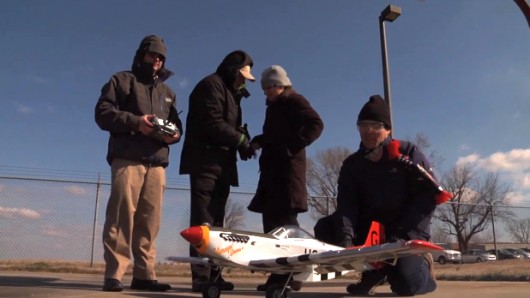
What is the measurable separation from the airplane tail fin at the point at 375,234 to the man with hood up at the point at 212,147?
43.4 inches

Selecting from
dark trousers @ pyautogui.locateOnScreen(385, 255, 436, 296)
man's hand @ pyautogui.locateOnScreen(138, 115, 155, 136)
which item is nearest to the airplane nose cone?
man's hand @ pyautogui.locateOnScreen(138, 115, 155, 136)

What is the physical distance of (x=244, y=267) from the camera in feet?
9.75

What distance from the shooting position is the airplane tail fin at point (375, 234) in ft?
10.2

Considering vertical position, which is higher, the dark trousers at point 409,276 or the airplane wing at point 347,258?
the airplane wing at point 347,258

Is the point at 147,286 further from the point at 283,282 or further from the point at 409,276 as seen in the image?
the point at 409,276

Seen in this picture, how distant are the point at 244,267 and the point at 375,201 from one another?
1130mm

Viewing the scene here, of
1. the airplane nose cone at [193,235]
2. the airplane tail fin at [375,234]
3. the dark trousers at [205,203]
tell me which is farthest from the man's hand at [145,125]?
the airplane tail fin at [375,234]

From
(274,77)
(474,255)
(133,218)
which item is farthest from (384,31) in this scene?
(474,255)

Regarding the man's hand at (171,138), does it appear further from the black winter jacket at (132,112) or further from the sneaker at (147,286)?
the sneaker at (147,286)

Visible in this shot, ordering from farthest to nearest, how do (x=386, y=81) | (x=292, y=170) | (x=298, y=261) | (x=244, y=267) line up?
(x=386, y=81) → (x=292, y=170) → (x=244, y=267) → (x=298, y=261)

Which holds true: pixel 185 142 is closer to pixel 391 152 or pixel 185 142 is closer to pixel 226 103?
pixel 226 103

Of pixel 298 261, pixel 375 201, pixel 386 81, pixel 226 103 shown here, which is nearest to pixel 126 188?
pixel 226 103

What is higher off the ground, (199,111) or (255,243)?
(199,111)

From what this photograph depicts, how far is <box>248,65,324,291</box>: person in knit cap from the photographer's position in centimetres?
363
